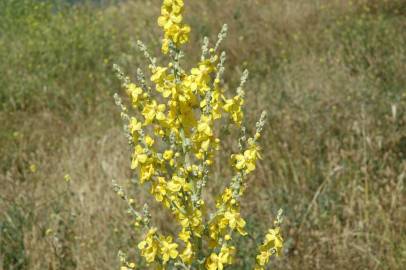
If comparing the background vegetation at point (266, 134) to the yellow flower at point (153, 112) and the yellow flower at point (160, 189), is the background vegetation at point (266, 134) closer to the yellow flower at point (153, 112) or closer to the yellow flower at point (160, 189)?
the yellow flower at point (160, 189)

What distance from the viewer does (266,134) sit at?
168 inches

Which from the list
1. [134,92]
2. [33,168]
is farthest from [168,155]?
[33,168]

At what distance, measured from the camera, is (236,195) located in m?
1.69

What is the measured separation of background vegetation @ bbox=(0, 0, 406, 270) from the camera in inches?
127

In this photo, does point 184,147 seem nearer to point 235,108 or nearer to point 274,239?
point 235,108

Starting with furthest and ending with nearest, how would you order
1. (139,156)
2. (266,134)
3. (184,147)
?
1. (266,134)
2. (184,147)
3. (139,156)

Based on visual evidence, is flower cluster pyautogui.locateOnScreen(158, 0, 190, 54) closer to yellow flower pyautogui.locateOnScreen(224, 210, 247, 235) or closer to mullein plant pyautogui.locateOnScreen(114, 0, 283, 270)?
mullein plant pyautogui.locateOnScreen(114, 0, 283, 270)

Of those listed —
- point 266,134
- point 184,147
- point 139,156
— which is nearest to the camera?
point 139,156

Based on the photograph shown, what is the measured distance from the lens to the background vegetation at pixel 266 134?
10.6 feet

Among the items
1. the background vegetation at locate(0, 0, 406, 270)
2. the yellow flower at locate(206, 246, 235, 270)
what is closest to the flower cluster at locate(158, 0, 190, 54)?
the yellow flower at locate(206, 246, 235, 270)

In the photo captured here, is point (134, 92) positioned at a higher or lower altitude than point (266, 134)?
lower

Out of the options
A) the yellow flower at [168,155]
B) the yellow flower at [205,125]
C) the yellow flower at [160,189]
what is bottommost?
the yellow flower at [160,189]

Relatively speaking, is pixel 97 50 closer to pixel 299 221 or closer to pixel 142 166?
pixel 299 221

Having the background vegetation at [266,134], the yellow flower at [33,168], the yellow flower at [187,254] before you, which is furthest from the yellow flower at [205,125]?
the yellow flower at [33,168]
